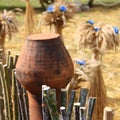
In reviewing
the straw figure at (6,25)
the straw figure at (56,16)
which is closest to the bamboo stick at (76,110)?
the straw figure at (6,25)

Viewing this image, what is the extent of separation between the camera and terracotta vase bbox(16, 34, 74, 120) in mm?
1204

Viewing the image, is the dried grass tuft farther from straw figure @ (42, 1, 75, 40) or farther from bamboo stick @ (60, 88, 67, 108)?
bamboo stick @ (60, 88, 67, 108)

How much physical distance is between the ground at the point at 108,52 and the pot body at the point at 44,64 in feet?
4.85

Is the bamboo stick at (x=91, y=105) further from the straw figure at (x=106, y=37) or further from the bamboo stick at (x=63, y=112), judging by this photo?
the straw figure at (x=106, y=37)

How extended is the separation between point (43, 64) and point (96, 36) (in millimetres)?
1449

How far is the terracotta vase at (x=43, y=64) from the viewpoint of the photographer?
1.20 metres

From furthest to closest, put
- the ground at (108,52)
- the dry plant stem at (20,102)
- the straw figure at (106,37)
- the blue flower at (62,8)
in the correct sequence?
the ground at (108,52)
the blue flower at (62,8)
the straw figure at (106,37)
the dry plant stem at (20,102)

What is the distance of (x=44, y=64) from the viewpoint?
120 cm

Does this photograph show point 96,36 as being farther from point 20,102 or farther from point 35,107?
→ point 35,107

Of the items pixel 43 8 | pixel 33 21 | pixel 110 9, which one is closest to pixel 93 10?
pixel 110 9

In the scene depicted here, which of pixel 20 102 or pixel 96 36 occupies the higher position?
pixel 96 36

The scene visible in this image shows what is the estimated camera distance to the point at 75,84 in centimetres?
233

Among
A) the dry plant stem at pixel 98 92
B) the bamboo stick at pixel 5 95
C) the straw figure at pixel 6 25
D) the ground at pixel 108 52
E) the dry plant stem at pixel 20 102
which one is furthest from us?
the ground at pixel 108 52

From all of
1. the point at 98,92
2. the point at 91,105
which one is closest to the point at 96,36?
the point at 98,92
